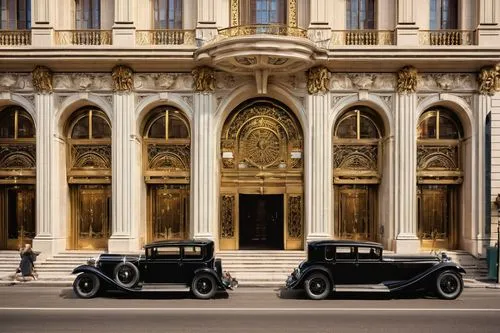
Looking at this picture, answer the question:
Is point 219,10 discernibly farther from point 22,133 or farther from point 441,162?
point 441,162

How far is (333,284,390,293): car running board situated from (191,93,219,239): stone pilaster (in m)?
7.05

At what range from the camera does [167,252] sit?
1364 centimetres

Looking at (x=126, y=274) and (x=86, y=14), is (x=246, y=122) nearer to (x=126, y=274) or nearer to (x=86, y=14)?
(x=86, y=14)

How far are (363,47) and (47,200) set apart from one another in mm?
13310

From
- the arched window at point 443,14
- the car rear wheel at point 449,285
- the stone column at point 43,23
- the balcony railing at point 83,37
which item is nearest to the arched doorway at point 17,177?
the stone column at point 43,23

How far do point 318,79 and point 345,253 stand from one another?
8043 millimetres

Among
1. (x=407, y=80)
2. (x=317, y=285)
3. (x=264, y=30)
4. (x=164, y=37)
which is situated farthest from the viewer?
(x=164, y=37)

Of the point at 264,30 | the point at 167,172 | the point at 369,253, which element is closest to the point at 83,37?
the point at 167,172

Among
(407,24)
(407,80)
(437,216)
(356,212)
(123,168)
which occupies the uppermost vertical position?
(407,24)

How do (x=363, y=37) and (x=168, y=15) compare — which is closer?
(x=363, y=37)

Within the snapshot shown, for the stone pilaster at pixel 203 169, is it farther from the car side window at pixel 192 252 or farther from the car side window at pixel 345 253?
the car side window at pixel 345 253

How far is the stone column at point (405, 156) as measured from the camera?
1916cm

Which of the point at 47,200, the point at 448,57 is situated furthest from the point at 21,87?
the point at 448,57

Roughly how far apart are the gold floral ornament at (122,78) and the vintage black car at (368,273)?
1032 centimetres
